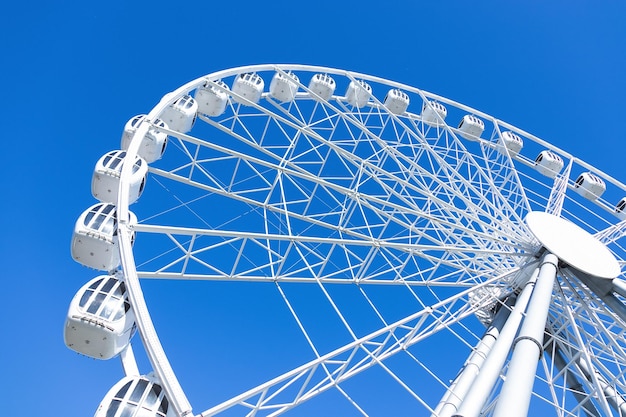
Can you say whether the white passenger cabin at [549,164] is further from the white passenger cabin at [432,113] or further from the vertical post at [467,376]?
the vertical post at [467,376]

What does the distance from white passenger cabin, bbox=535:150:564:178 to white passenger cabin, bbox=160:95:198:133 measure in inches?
569

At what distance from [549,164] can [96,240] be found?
18074 mm

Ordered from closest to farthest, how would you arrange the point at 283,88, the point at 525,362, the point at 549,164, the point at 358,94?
the point at 525,362 < the point at 283,88 < the point at 358,94 < the point at 549,164

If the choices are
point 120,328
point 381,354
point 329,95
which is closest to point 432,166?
point 329,95

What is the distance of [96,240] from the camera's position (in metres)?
10.8

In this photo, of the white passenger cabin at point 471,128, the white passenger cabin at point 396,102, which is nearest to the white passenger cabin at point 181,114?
the white passenger cabin at point 396,102

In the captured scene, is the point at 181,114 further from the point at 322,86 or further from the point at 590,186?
the point at 590,186

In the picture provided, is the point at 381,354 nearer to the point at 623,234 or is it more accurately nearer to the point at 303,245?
the point at 303,245

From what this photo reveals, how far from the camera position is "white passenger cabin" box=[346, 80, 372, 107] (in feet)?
65.7

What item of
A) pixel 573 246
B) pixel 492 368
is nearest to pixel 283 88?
pixel 573 246

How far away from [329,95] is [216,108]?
494cm

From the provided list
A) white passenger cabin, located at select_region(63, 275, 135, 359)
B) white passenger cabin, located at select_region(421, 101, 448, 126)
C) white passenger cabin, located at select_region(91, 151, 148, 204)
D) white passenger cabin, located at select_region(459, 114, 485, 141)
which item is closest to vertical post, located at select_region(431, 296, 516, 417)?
white passenger cabin, located at select_region(63, 275, 135, 359)

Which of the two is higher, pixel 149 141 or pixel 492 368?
pixel 149 141

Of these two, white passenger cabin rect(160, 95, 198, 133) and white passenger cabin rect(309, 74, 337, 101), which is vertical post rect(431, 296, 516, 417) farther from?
white passenger cabin rect(309, 74, 337, 101)
